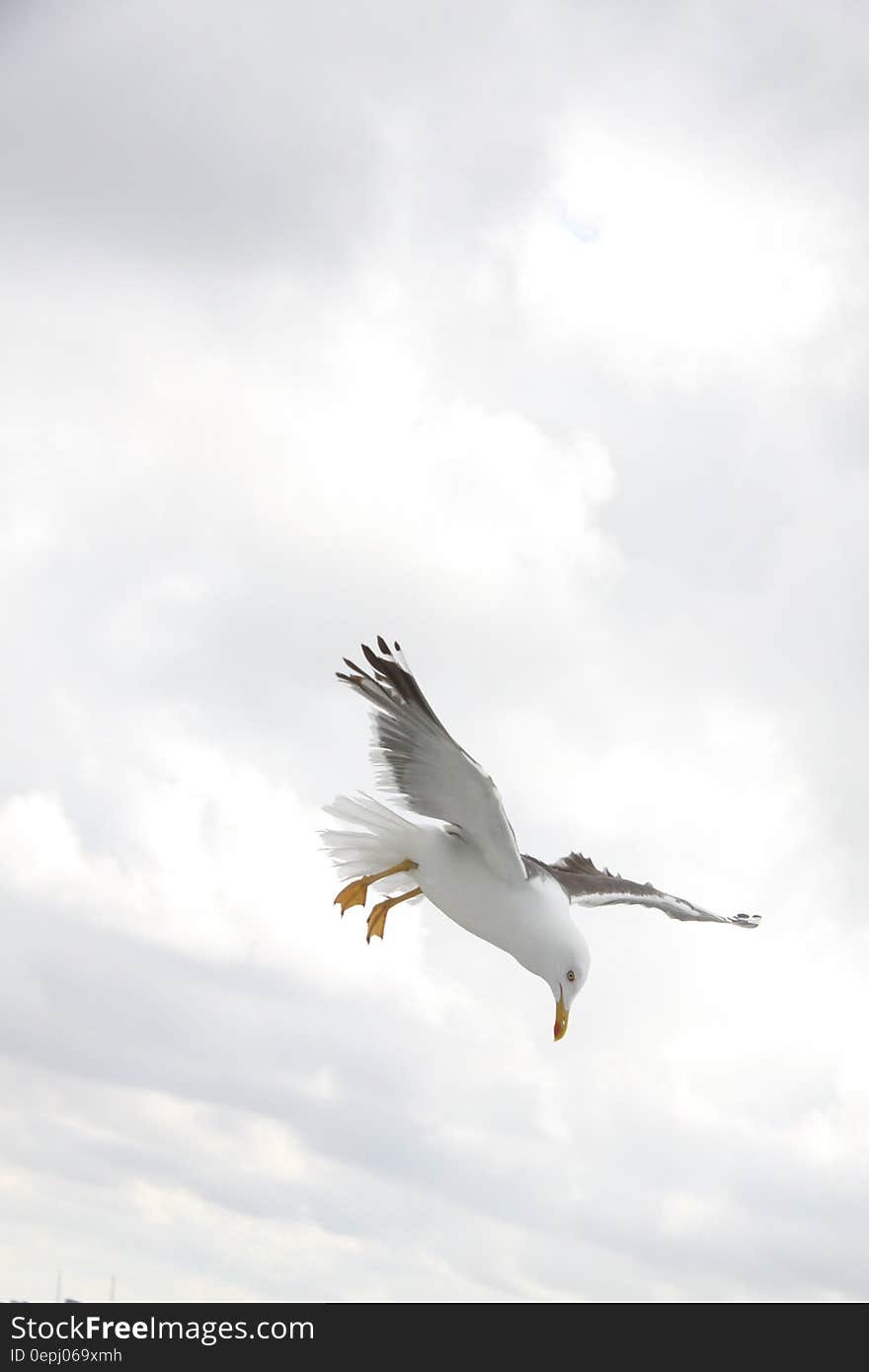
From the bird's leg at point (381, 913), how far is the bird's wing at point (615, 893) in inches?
58.1

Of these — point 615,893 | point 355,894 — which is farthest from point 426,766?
point 615,893

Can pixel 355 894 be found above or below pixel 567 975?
above

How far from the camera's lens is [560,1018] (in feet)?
50.2

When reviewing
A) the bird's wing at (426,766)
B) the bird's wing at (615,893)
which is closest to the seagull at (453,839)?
the bird's wing at (426,766)

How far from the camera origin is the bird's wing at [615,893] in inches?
717

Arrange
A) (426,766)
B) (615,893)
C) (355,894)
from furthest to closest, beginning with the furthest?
(615,893) → (355,894) → (426,766)

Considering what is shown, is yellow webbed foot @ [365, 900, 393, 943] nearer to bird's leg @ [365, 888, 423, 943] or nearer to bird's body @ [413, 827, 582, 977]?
bird's leg @ [365, 888, 423, 943]

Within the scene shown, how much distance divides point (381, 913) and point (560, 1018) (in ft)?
9.38

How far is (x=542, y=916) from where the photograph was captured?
15336 mm

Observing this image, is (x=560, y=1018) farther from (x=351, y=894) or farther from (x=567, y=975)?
(x=351, y=894)

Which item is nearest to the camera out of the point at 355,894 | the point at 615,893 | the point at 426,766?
the point at 426,766

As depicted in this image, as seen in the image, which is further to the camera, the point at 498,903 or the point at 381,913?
the point at 381,913
